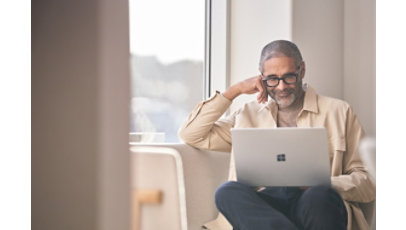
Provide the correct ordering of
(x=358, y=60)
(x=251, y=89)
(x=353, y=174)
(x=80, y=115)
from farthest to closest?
(x=358, y=60)
(x=251, y=89)
(x=353, y=174)
(x=80, y=115)

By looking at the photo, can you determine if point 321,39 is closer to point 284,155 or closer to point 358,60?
point 358,60

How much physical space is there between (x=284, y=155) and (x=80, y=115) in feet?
2.85

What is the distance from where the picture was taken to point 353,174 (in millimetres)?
1066

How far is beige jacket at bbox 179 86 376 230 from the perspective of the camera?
1045 mm

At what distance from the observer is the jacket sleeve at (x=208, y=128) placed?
1230 mm

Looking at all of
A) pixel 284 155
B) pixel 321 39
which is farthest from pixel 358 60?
pixel 284 155

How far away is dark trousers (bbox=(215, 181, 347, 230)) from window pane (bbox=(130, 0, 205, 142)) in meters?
0.35

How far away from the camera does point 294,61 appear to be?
4.01ft

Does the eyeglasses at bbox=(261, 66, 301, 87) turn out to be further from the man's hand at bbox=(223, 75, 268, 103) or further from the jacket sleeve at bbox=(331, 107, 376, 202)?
the jacket sleeve at bbox=(331, 107, 376, 202)

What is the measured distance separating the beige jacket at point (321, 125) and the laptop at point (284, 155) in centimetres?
10

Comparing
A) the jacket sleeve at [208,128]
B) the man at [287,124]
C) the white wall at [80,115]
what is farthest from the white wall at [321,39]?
the white wall at [80,115]

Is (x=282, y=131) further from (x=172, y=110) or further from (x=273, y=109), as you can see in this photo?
(x=172, y=110)
